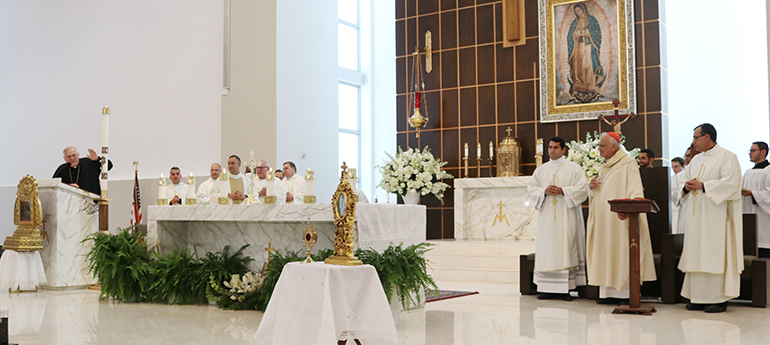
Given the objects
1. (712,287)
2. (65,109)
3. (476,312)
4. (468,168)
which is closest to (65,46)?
(65,109)

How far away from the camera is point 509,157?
12117 millimetres

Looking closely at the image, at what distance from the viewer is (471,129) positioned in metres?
13.0

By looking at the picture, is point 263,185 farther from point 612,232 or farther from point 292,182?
point 612,232

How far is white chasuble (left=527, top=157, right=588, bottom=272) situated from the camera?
7969mm

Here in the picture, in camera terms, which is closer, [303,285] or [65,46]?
[303,285]

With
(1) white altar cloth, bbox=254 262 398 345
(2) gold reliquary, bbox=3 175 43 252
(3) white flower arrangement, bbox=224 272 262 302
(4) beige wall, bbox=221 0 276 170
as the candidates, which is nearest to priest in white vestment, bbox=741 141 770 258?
(3) white flower arrangement, bbox=224 272 262 302

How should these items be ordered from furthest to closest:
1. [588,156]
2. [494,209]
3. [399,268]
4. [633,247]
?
[494,209], [588,156], [633,247], [399,268]

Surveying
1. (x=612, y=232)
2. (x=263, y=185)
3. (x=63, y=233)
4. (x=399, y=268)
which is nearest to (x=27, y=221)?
(x=63, y=233)

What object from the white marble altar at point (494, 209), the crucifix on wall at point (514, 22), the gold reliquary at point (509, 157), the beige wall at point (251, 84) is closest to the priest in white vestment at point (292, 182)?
the beige wall at point (251, 84)

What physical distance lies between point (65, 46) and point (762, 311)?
13.7 meters

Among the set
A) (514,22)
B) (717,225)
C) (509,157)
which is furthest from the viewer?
(514,22)

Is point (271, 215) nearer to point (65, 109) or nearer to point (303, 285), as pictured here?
point (303, 285)

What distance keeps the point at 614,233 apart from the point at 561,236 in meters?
0.74

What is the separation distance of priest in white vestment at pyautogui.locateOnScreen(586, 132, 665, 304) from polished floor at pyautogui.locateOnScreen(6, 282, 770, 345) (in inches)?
12.4
